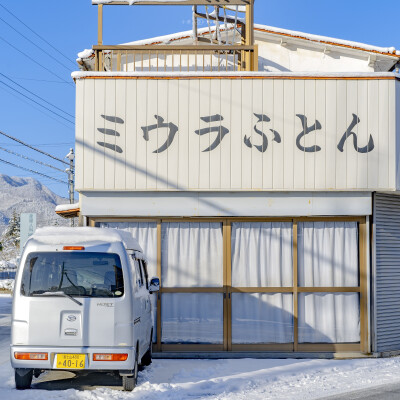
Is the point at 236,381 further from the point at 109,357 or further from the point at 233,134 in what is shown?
the point at 233,134

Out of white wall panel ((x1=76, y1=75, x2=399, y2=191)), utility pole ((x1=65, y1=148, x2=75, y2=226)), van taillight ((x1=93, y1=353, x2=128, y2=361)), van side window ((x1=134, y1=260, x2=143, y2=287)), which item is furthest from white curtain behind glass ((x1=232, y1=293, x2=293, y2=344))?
utility pole ((x1=65, y1=148, x2=75, y2=226))

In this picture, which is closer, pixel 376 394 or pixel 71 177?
pixel 376 394

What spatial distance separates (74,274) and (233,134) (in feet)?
15.9

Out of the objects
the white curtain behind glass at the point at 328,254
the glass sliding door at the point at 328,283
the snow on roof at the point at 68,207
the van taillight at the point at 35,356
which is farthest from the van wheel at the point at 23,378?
the snow on roof at the point at 68,207

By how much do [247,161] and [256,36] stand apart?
267 inches

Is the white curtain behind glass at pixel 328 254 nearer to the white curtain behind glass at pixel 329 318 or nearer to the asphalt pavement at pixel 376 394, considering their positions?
the white curtain behind glass at pixel 329 318

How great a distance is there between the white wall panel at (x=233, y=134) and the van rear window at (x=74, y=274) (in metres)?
3.49

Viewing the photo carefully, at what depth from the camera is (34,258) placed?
9.03 metres

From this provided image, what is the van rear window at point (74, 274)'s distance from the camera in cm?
898

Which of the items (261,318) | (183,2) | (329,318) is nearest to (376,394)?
(329,318)

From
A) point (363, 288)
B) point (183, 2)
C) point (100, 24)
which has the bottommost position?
point (363, 288)

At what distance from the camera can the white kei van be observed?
8.81 m

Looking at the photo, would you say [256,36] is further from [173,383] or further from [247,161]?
[173,383]

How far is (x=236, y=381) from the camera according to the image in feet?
32.7
